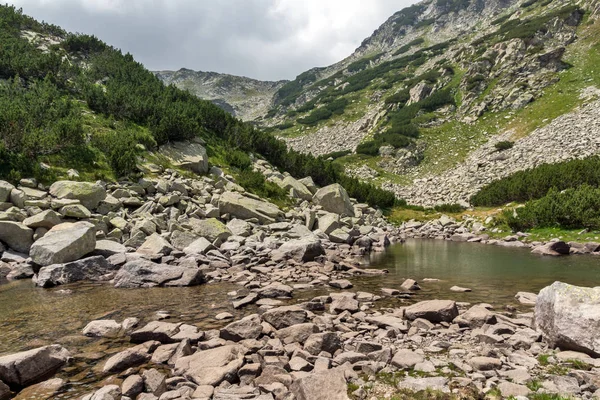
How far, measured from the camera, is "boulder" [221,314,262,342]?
28.8 ft

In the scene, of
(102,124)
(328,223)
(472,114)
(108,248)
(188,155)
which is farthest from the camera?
(472,114)

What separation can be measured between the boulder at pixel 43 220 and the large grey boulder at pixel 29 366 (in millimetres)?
12942

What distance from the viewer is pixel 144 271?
15.1 m

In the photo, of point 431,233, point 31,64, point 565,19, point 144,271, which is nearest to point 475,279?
point 144,271

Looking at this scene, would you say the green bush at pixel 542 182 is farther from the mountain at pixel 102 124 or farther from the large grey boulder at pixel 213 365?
the large grey boulder at pixel 213 365

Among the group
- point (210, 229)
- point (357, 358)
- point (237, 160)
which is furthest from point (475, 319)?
point (237, 160)

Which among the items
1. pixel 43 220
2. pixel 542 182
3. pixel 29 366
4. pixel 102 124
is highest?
pixel 102 124

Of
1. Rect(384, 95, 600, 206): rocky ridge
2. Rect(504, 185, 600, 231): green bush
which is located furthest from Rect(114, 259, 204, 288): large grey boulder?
Rect(384, 95, 600, 206): rocky ridge

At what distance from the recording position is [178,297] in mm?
13188

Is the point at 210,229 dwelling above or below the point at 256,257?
above

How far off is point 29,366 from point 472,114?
88.9 meters

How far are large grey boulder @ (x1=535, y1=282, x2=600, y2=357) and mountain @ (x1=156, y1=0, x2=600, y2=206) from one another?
151 ft

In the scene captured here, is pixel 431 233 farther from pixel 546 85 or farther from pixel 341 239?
pixel 546 85

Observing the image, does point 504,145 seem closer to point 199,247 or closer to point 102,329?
point 199,247
